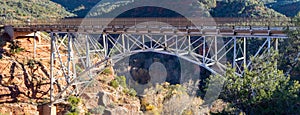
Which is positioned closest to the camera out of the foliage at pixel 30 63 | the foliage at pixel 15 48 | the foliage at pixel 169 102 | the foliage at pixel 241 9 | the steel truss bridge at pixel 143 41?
the steel truss bridge at pixel 143 41

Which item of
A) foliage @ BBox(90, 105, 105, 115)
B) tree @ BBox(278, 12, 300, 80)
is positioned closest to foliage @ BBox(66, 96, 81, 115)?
foliage @ BBox(90, 105, 105, 115)

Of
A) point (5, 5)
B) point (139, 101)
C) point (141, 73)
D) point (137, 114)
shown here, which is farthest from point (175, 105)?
point (5, 5)

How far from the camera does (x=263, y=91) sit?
1162cm

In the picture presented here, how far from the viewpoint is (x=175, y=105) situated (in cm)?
2394

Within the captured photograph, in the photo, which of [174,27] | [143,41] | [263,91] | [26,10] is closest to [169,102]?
[143,41]

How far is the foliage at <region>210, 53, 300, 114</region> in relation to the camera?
1176cm

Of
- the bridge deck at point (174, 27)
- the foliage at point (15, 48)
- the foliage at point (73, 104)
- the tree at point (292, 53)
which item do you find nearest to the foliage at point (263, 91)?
the tree at point (292, 53)

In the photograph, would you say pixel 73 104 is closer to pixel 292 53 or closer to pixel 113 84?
pixel 113 84

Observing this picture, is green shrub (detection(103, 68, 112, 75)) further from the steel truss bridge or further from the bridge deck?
the bridge deck

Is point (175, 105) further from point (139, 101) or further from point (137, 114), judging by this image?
point (139, 101)

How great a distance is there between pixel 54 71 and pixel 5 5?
57.6ft

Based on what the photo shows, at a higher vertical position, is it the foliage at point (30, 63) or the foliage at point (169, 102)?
the foliage at point (30, 63)

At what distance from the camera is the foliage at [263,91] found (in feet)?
38.6

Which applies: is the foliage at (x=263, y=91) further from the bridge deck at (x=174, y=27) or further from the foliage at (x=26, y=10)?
the foliage at (x=26, y=10)
